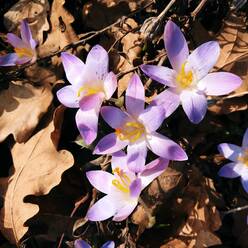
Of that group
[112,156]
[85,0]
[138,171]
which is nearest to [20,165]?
[112,156]

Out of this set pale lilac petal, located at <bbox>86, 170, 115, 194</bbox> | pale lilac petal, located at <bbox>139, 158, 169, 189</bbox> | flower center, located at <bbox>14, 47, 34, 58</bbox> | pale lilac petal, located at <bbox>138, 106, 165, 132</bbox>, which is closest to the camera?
pale lilac petal, located at <bbox>138, 106, 165, 132</bbox>

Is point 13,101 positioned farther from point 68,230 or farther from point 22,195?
point 68,230

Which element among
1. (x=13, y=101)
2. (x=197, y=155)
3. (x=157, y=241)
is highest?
(x=13, y=101)

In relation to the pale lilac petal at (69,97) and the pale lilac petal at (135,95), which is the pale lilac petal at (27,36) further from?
the pale lilac petal at (135,95)

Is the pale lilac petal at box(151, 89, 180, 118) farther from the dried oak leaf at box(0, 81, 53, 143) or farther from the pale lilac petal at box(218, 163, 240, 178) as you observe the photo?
the dried oak leaf at box(0, 81, 53, 143)

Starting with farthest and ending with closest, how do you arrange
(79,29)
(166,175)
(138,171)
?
(79,29), (166,175), (138,171)

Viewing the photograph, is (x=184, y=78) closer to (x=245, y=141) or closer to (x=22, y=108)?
(x=245, y=141)

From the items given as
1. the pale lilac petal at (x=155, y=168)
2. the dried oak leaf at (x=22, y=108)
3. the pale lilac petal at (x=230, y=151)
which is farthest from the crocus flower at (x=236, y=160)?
the dried oak leaf at (x=22, y=108)

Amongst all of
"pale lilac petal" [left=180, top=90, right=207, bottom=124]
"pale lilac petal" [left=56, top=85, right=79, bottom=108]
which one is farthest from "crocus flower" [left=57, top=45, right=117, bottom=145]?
"pale lilac petal" [left=180, top=90, right=207, bottom=124]
